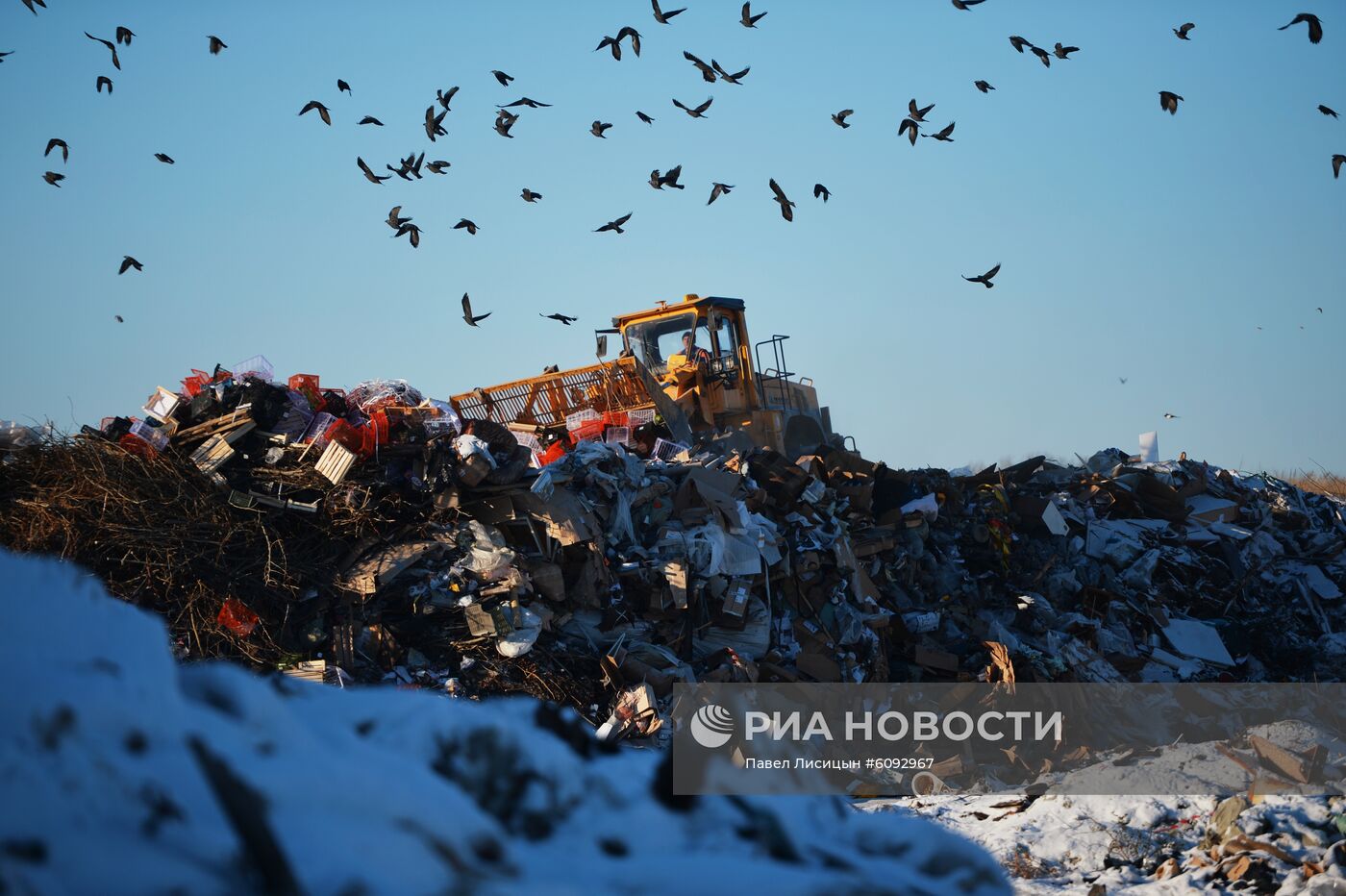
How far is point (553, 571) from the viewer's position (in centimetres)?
787

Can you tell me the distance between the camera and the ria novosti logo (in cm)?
677

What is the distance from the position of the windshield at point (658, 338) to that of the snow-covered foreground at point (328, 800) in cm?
1259

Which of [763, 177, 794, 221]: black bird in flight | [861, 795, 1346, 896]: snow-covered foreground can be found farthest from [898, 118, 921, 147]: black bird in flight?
[861, 795, 1346, 896]: snow-covered foreground

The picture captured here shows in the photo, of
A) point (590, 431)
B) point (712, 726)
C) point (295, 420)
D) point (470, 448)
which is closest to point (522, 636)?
point (712, 726)

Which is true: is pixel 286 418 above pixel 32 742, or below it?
above

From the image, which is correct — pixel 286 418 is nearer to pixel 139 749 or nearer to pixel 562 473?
pixel 562 473

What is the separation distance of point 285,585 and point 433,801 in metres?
6.46

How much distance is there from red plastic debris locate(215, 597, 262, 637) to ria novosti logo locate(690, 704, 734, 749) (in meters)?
2.91

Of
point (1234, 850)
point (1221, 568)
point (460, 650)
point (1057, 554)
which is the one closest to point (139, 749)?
point (1234, 850)

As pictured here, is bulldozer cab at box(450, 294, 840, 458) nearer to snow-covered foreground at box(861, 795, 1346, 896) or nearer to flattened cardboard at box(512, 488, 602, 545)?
flattened cardboard at box(512, 488, 602, 545)

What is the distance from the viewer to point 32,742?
3.92 feet

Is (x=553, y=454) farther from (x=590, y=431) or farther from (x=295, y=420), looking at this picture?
(x=295, y=420)

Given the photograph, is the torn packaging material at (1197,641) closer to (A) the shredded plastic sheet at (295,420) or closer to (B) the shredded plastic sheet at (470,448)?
(B) the shredded plastic sheet at (470,448)

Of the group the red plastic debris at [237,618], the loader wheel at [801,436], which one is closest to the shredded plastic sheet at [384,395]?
the red plastic debris at [237,618]
